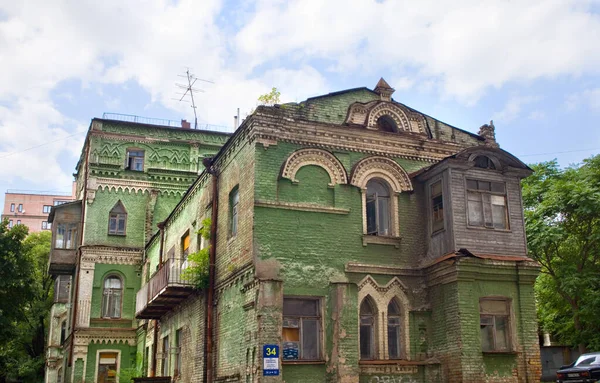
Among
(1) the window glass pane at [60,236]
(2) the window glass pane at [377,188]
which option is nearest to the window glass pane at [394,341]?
(2) the window glass pane at [377,188]

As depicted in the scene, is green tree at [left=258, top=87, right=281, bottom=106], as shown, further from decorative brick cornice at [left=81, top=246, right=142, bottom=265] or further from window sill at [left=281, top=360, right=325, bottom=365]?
decorative brick cornice at [left=81, top=246, right=142, bottom=265]

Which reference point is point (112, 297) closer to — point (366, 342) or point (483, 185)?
point (366, 342)

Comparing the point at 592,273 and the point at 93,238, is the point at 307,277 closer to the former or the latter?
the point at 592,273

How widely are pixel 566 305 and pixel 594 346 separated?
9.82 ft

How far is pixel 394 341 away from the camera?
16469 millimetres

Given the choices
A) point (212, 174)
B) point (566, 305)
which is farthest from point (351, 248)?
point (566, 305)

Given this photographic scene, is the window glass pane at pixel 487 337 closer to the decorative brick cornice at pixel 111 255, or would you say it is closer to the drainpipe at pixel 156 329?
the drainpipe at pixel 156 329

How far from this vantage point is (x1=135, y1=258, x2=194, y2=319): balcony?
1933 centimetres

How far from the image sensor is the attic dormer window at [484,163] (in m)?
17.1

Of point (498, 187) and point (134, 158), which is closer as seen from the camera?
point (498, 187)

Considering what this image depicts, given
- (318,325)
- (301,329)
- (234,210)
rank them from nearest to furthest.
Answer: (301,329) → (318,325) → (234,210)

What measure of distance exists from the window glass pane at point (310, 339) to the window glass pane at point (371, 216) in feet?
9.60

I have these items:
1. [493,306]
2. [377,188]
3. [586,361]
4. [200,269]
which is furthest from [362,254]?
[586,361]

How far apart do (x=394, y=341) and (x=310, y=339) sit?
7.52 ft
